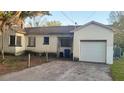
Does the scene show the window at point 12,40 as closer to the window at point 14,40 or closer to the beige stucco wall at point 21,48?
the window at point 14,40

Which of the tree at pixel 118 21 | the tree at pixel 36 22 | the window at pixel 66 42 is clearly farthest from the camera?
the tree at pixel 36 22

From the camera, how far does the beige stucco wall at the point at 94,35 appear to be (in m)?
16.3

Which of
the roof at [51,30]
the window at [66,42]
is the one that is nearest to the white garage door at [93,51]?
the window at [66,42]

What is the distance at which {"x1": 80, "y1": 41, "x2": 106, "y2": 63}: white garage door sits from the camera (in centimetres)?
1666

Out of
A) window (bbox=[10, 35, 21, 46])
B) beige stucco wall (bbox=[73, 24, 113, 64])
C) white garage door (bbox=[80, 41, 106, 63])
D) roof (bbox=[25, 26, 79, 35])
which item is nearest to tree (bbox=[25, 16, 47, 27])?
roof (bbox=[25, 26, 79, 35])

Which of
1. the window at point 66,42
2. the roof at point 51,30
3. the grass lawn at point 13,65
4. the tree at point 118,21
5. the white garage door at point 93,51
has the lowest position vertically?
the grass lawn at point 13,65

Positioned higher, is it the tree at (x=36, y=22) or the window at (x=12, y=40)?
the tree at (x=36, y=22)

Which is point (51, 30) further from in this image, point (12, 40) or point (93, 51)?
point (93, 51)

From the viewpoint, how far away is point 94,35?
16.8 metres

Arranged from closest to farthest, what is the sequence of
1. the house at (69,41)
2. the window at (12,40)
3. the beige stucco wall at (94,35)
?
1. the beige stucco wall at (94,35)
2. the house at (69,41)
3. the window at (12,40)

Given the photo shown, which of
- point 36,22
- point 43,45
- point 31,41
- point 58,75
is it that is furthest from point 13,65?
point 36,22

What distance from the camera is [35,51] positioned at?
848 inches
